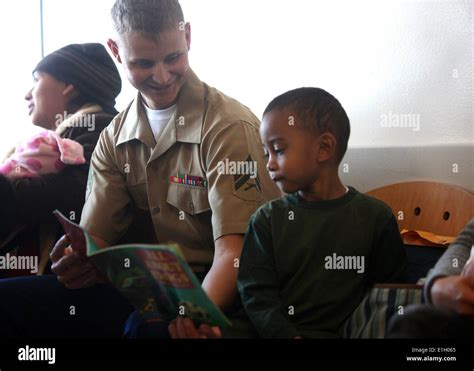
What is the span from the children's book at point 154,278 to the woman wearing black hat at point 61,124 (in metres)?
0.17

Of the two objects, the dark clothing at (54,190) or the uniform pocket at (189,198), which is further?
the dark clothing at (54,190)

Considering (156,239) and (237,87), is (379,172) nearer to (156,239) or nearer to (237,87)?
(237,87)

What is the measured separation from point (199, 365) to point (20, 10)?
0.96 meters

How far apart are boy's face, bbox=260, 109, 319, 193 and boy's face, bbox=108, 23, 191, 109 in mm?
280

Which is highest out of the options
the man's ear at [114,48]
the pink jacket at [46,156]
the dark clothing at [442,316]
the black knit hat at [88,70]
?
the man's ear at [114,48]

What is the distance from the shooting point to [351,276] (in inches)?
59.1

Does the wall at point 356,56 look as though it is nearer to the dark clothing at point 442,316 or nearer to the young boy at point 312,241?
the young boy at point 312,241

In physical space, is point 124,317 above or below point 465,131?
below

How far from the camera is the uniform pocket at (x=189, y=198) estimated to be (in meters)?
1.66

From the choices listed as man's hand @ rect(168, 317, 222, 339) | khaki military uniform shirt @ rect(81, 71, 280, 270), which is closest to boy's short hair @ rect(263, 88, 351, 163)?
khaki military uniform shirt @ rect(81, 71, 280, 270)

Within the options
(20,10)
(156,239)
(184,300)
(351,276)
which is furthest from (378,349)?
(20,10)

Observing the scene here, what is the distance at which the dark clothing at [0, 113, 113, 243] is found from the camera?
178cm

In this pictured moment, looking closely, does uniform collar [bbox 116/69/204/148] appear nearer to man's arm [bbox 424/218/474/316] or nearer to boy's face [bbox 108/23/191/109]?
boy's face [bbox 108/23/191/109]

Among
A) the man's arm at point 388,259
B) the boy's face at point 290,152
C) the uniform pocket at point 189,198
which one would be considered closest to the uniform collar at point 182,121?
the uniform pocket at point 189,198
